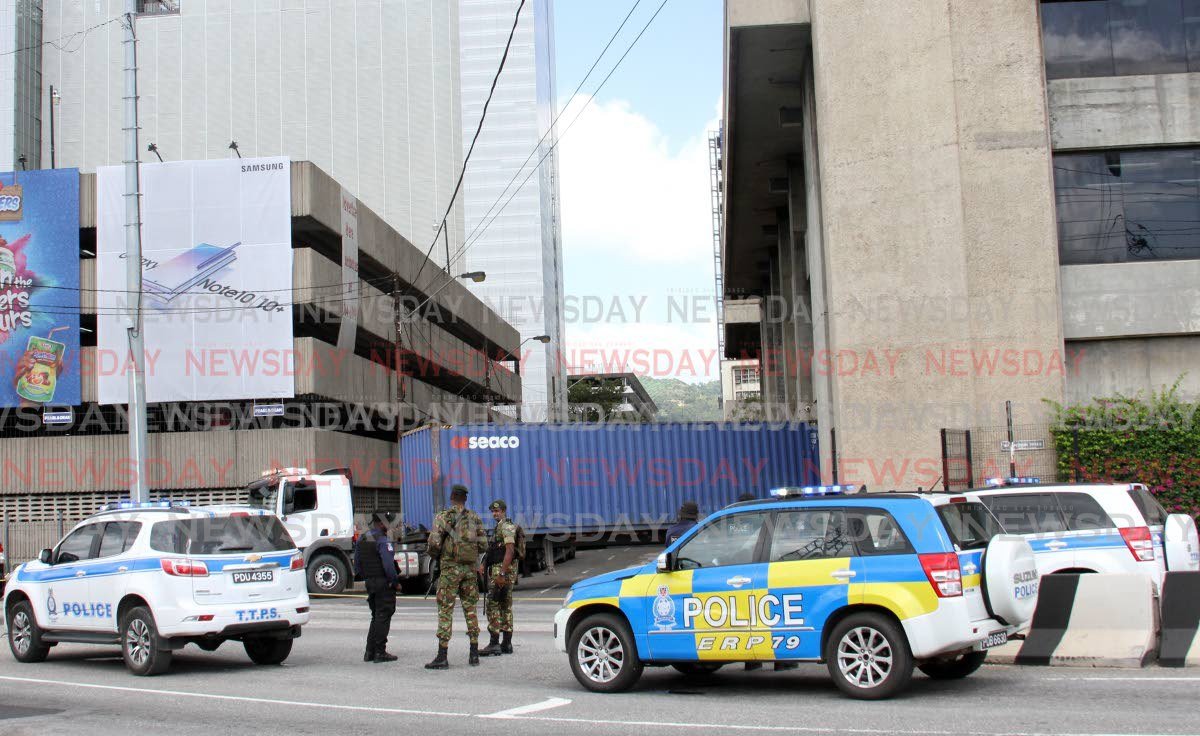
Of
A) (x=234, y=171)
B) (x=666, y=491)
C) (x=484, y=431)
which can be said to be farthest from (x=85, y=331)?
(x=666, y=491)

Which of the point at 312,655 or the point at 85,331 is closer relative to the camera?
the point at 312,655

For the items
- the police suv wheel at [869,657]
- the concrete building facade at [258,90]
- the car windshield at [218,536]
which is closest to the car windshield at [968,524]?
the police suv wheel at [869,657]

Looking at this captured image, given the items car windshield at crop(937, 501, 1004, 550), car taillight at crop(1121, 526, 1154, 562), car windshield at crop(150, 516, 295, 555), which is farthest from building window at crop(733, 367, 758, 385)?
car windshield at crop(937, 501, 1004, 550)

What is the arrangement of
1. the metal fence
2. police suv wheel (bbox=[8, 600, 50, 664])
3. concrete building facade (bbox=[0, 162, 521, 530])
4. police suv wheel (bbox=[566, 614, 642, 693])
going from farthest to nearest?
Result: the metal fence
concrete building facade (bbox=[0, 162, 521, 530])
police suv wheel (bbox=[8, 600, 50, 664])
police suv wheel (bbox=[566, 614, 642, 693])

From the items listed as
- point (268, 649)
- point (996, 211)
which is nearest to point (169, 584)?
point (268, 649)

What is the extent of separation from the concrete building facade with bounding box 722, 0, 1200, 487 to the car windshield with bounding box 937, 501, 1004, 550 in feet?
38.8

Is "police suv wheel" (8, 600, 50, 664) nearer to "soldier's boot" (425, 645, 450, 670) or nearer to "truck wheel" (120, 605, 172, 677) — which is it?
"truck wheel" (120, 605, 172, 677)

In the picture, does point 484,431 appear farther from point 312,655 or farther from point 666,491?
point 312,655

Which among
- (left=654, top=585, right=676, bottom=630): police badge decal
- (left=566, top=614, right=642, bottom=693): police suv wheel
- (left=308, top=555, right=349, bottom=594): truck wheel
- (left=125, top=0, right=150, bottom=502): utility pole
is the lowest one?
(left=308, top=555, right=349, bottom=594): truck wheel

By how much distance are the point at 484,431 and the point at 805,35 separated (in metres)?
10.4

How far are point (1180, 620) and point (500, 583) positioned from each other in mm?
6644

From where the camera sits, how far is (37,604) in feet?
42.1

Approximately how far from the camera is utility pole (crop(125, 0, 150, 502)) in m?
22.6

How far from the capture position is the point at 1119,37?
22.3m
